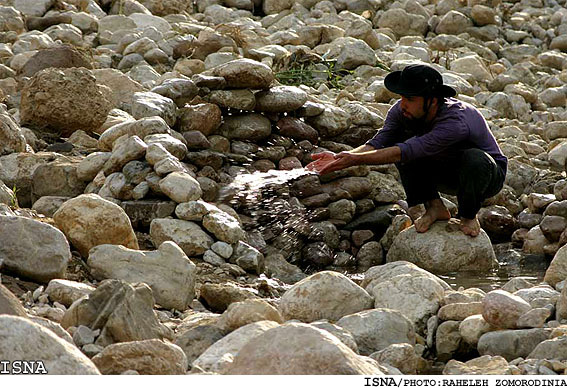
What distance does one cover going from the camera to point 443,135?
20.6ft

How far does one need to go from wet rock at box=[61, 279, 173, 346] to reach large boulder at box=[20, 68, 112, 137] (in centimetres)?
399

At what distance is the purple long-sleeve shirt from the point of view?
6.25 metres

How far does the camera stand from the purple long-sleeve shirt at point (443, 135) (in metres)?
6.25

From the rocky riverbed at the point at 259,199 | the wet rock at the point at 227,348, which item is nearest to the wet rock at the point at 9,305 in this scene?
the rocky riverbed at the point at 259,199

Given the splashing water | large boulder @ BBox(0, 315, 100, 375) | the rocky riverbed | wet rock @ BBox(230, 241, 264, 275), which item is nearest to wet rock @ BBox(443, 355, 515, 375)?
the rocky riverbed

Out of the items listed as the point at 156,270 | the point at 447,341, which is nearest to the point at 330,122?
the point at 156,270

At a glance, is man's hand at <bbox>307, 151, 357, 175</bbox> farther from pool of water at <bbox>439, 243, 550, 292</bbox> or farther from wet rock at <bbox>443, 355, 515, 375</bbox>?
wet rock at <bbox>443, 355, 515, 375</bbox>

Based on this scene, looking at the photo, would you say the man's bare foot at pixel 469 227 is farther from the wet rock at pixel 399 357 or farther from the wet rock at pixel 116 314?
the wet rock at pixel 116 314

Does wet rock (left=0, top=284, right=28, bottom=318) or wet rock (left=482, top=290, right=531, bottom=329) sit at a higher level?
wet rock (left=0, top=284, right=28, bottom=318)

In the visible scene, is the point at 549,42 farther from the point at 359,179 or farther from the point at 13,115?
the point at 13,115

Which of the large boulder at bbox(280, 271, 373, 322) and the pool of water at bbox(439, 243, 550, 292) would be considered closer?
the large boulder at bbox(280, 271, 373, 322)

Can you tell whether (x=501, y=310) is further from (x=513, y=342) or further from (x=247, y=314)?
(x=247, y=314)

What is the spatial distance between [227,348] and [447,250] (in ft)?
10.4

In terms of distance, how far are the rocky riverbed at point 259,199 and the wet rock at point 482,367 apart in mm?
17
